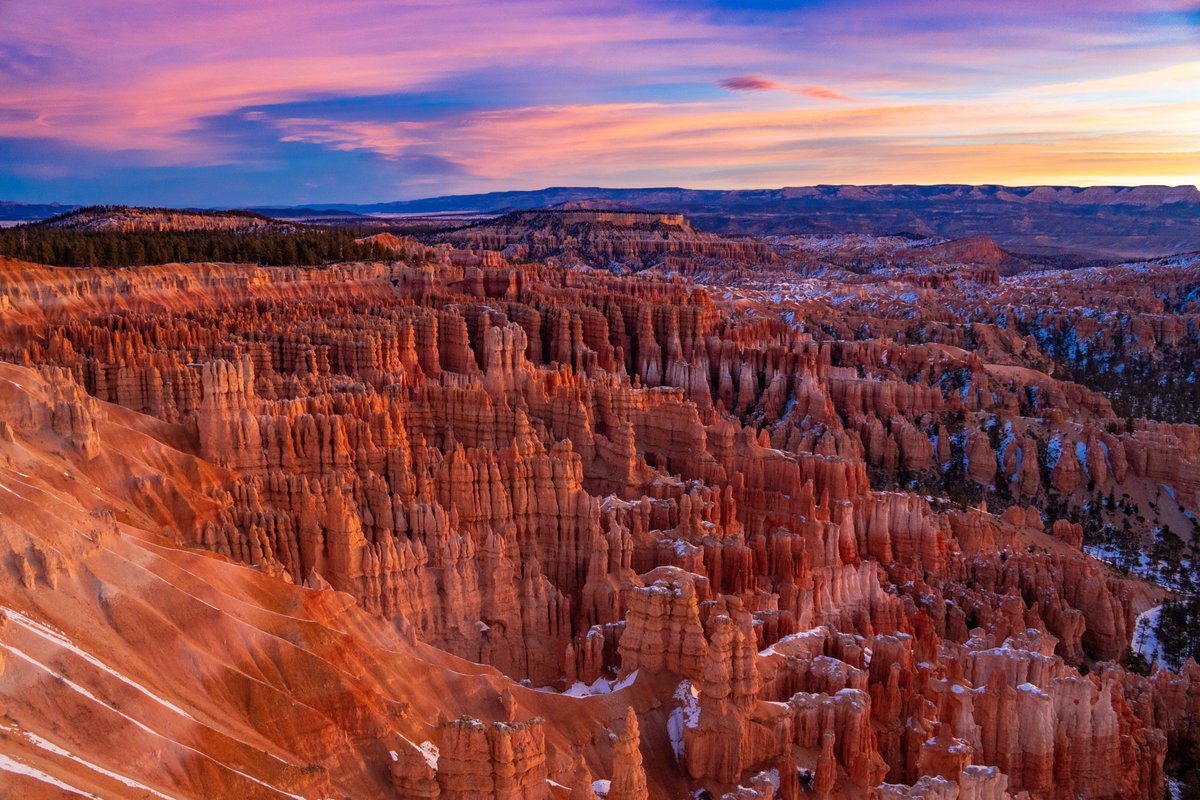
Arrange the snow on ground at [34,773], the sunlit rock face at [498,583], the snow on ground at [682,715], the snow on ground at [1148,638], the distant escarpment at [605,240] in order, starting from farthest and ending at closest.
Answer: the distant escarpment at [605,240]
the snow on ground at [1148,638]
the snow on ground at [682,715]
the sunlit rock face at [498,583]
the snow on ground at [34,773]

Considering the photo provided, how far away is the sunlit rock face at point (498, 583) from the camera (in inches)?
→ 454

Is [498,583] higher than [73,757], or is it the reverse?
[73,757]

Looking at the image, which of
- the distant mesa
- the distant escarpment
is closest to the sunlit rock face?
the distant mesa

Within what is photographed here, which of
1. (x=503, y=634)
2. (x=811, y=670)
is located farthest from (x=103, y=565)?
(x=811, y=670)

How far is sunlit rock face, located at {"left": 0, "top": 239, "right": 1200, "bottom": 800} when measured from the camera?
1154 cm

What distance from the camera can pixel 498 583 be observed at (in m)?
22.4

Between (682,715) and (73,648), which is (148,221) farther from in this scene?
(73,648)

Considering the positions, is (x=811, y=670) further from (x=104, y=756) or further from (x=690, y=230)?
(x=690, y=230)

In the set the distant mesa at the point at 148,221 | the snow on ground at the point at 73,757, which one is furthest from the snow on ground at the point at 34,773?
the distant mesa at the point at 148,221

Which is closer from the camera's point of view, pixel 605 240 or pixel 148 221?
pixel 148 221

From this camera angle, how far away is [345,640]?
13930 millimetres

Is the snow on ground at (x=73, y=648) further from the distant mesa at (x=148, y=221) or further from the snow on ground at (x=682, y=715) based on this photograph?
the distant mesa at (x=148, y=221)

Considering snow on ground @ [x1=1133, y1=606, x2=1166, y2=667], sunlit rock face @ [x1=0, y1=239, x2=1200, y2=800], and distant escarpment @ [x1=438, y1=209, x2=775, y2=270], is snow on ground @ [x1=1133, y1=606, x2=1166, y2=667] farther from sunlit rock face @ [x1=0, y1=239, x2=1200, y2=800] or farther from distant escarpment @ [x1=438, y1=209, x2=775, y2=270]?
distant escarpment @ [x1=438, y1=209, x2=775, y2=270]

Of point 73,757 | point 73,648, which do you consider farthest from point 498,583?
point 73,757
